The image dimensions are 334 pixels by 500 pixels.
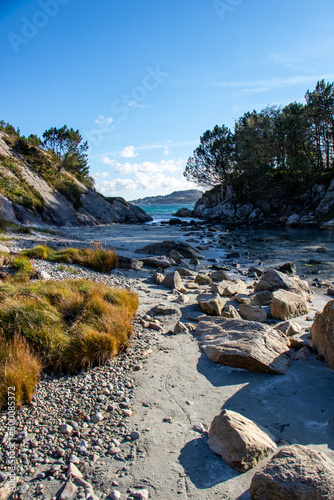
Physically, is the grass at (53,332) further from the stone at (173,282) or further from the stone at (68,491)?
the stone at (173,282)

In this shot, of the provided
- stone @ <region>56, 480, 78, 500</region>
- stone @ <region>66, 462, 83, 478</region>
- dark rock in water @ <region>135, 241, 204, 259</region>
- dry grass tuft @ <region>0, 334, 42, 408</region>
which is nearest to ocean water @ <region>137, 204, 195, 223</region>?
dark rock in water @ <region>135, 241, 204, 259</region>

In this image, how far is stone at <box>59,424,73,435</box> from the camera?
3.41 metres

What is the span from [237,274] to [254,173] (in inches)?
1592

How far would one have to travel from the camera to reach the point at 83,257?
36.0ft

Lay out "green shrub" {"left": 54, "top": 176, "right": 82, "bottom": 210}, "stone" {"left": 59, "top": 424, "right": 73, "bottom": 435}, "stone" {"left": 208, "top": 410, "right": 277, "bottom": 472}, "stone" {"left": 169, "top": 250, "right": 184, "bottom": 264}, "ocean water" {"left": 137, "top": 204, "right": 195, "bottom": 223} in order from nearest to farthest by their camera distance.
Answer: "stone" {"left": 208, "top": 410, "right": 277, "bottom": 472}, "stone" {"left": 59, "top": 424, "right": 73, "bottom": 435}, "stone" {"left": 169, "top": 250, "right": 184, "bottom": 264}, "green shrub" {"left": 54, "top": 176, "right": 82, "bottom": 210}, "ocean water" {"left": 137, "top": 204, "right": 195, "bottom": 223}

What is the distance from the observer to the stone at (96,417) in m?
3.61

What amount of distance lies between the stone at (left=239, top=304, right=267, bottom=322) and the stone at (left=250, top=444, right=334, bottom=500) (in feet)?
13.7

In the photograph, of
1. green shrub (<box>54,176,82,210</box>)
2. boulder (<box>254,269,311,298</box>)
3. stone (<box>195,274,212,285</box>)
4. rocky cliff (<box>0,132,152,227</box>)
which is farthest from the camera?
green shrub (<box>54,176,82,210</box>)

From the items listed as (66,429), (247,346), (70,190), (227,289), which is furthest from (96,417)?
(70,190)

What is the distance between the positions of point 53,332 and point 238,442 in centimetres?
321

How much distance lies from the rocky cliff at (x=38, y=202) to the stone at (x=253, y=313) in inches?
695

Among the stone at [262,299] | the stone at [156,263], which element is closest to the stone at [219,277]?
the stone at [156,263]

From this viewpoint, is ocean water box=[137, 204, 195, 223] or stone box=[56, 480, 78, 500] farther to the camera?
ocean water box=[137, 204, 195, 223]

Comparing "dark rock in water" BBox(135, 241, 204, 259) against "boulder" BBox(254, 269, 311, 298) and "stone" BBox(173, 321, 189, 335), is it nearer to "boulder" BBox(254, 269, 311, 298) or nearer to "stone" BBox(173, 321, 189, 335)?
"boulder" BBox(254, 269, 311, 298)
